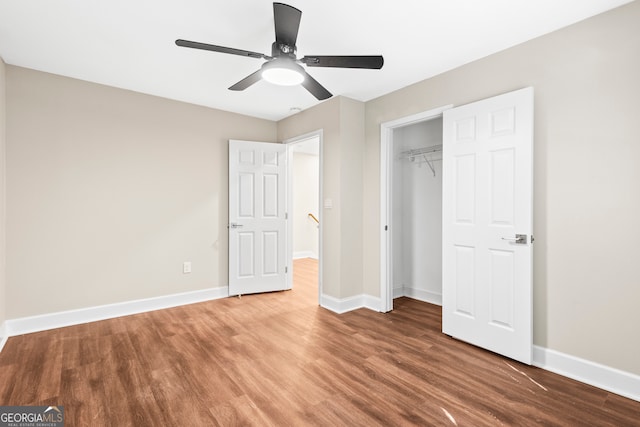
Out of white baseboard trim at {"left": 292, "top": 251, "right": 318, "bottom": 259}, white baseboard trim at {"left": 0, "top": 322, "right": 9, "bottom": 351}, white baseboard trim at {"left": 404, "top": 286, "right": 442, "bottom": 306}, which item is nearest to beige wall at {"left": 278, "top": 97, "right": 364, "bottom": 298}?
white baseboard trim at {"left": 404, "top": 286, "right": 442, "bottom": 306}

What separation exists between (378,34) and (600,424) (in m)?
2.88

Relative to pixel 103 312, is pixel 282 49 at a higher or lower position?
higher

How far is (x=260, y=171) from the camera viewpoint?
4457 mm

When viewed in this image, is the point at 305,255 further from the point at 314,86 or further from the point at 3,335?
the point at 314,86

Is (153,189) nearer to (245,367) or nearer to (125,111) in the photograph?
(125,111)

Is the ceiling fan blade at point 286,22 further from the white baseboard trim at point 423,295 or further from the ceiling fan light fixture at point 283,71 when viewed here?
the white baseboard trim at point 423,295

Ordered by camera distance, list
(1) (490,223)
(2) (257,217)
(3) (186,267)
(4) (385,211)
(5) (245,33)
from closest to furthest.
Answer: (5) (245,33)
(1) (490,223)
(4) (385,211)
(3) (186,267)
(2) (257,217)

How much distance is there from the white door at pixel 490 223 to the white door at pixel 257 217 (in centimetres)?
238

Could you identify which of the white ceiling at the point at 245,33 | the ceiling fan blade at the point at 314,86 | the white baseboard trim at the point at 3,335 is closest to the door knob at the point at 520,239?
the white ceiling at the point at 245,33

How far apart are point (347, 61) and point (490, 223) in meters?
1.78

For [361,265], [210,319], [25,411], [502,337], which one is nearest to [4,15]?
[25,411]

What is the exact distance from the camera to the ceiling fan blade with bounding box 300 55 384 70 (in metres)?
2.02

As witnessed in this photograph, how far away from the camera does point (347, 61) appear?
2.06m

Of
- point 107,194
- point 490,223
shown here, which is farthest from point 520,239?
point 107,194
